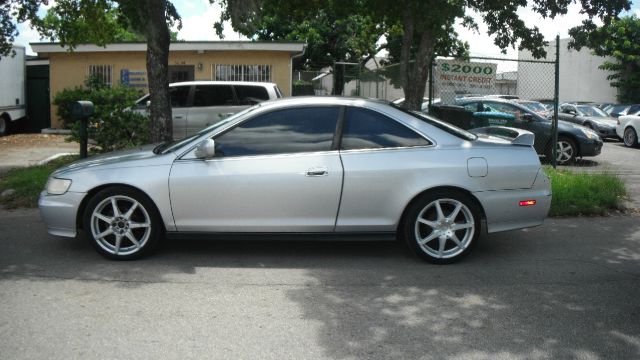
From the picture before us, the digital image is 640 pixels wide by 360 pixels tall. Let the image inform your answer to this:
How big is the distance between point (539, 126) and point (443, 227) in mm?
9054

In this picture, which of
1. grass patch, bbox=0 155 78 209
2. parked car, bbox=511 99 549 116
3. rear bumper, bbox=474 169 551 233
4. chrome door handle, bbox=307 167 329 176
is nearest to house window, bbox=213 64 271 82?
parked car, bbox=511 99 549 116

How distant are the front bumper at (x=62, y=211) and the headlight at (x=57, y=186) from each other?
0.12 ft

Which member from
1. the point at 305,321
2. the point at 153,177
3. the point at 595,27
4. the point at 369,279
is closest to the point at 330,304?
the point at 305,321

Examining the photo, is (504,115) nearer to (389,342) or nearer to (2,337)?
(389,342)

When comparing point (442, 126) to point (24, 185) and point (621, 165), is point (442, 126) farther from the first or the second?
point (621, 165)


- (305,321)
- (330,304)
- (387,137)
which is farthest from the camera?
(387,137)

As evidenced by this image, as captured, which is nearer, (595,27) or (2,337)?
(2,337)

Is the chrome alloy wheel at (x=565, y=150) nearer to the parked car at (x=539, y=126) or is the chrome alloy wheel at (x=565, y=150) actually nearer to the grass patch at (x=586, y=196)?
the parked car at (x=539, y=126)

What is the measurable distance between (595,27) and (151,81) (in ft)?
21.4

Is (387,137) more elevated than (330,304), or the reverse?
(387,137)

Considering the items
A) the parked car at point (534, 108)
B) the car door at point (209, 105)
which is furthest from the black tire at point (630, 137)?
the car door at point (209, 105)

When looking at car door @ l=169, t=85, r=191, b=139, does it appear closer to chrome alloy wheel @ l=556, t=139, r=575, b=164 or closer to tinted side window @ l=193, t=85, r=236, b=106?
tinted side window @ l=193, t=85, r=236, b=106

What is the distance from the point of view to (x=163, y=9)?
962 cm

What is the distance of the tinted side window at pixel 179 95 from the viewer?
14.7m
